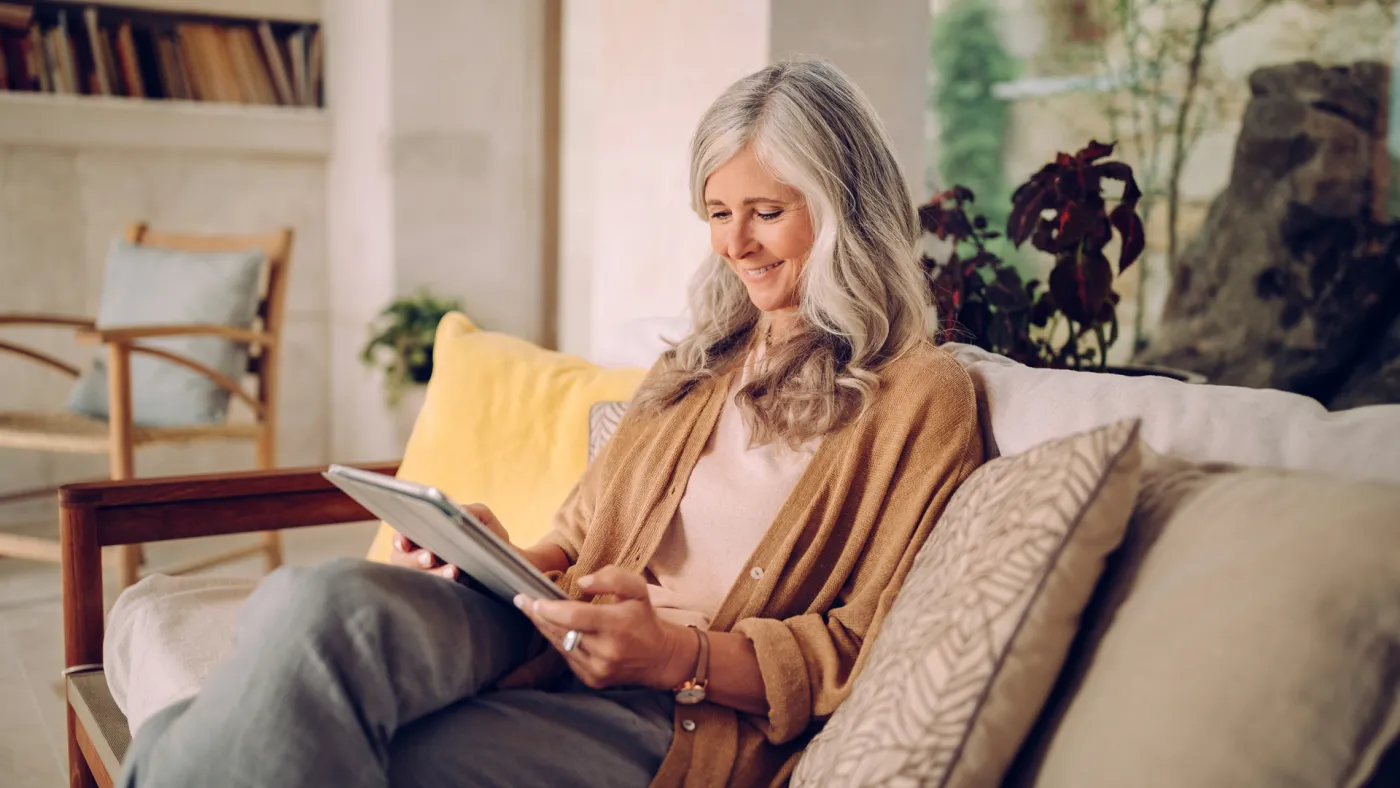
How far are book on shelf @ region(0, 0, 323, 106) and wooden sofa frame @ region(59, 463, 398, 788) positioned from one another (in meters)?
2.81

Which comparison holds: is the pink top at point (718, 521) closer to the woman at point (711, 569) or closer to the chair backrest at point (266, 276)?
the woman at point (711, 569)

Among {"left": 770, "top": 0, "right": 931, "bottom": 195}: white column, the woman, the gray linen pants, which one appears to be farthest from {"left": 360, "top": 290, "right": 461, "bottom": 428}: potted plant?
the gray linen pants

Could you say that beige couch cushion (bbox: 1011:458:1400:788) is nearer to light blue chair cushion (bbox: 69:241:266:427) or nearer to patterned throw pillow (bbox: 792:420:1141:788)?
patterned throw pillow (bbox: 792:420:1141:788)

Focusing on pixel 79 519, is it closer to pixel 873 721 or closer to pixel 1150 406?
pixel 873 721

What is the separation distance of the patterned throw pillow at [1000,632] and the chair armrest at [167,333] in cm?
239

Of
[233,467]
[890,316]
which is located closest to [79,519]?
[890,316]

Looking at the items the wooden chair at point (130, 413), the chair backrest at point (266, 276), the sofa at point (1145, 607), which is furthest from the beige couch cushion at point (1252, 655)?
the chair backrest at point (266, 276)

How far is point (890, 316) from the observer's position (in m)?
1.40

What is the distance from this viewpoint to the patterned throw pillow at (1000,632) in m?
0.87

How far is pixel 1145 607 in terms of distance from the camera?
87 cm

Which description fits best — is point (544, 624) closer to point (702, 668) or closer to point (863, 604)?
point (702, 668)

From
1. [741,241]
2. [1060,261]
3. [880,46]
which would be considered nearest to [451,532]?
[741,241]

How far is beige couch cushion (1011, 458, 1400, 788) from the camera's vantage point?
2.39ft

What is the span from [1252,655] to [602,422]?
1.05m
